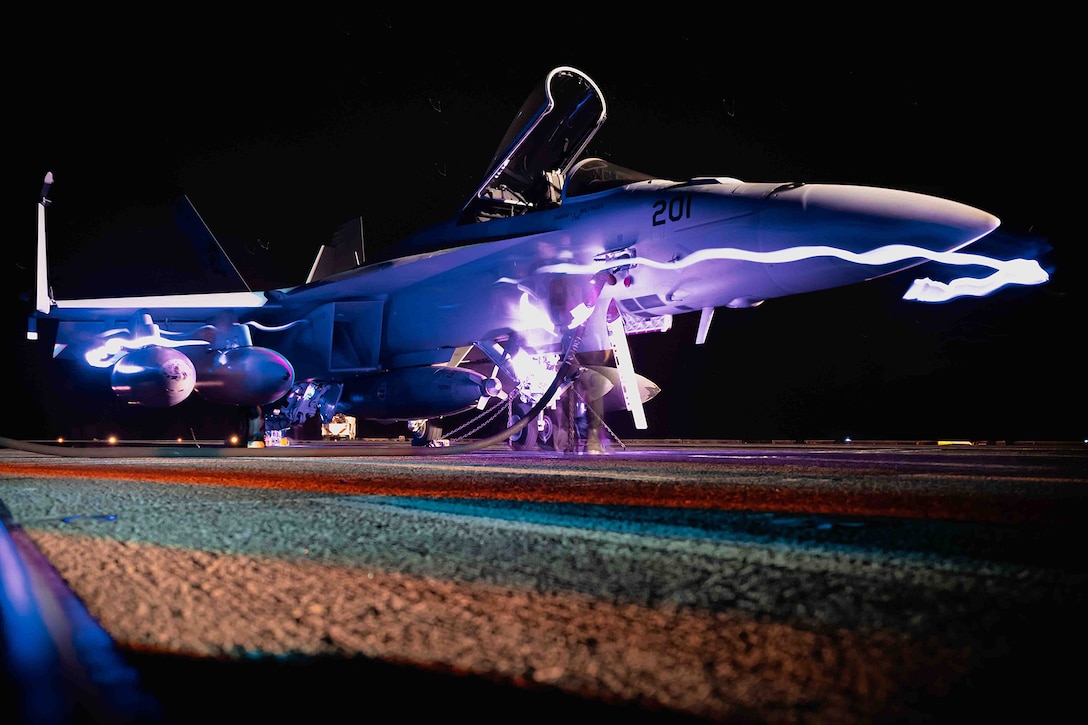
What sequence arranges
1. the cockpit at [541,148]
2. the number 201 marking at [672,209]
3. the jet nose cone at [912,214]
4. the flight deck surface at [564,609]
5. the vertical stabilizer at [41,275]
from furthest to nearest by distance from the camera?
the vertical stabilizer at [41,275]
the cockpit at [541,148]
the number 201 marking at [672,209]
the jet nose cone at [912,214]
the flight deck surface at [564,609]

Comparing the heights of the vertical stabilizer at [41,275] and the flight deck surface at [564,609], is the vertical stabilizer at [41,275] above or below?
above

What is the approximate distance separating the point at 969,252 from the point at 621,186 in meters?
2.59

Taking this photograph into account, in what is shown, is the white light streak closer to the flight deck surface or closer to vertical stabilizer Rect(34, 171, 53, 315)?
the flight deck surface

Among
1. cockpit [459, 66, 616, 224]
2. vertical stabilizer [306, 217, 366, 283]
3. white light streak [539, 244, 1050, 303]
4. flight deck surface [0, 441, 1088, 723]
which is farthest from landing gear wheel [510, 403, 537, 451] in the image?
vertical stabilizer [306, 217, 366, 283]

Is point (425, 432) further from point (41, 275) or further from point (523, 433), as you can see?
point (41, 275)

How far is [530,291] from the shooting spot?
625 cm

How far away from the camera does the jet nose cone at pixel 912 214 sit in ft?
14.3

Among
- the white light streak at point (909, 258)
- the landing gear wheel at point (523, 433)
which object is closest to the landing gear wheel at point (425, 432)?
the landing gear wheel at point (523, 433)

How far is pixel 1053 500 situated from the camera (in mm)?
2102

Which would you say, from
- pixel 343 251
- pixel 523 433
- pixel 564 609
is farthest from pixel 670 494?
pixel 343 251

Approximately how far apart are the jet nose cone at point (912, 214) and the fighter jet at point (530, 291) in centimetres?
1

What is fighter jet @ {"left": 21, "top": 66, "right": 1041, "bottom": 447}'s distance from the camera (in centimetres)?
470

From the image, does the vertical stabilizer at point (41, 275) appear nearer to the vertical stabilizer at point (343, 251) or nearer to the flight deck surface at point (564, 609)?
the vertical stabilizer at point (343, 251)

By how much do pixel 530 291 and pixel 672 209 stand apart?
1.54 meters
